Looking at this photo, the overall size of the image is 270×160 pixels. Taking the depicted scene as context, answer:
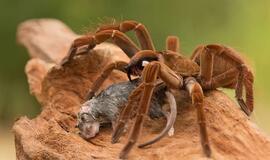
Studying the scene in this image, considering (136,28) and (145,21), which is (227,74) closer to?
(136,28)

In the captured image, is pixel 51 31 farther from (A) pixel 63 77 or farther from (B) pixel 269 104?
(B) pixel 269 104

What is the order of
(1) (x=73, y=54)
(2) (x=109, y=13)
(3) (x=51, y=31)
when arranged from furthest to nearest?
(2) (x=109, y=13) < (3) (x=51, y=31) < (1) (x=73, y=54)

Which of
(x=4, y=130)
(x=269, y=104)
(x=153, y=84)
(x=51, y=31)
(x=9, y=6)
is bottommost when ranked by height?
(x=4, y=130)

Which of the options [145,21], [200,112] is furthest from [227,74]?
[145,21]

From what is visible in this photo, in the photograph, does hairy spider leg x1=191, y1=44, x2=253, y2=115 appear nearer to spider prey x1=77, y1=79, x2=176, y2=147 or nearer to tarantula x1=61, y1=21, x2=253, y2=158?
tarantula x1=61, y1=21, x2=253, y2=158

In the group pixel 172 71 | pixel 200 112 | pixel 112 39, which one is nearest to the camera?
pixel 200 112

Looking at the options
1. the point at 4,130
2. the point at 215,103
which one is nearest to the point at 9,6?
the point at 4,130
